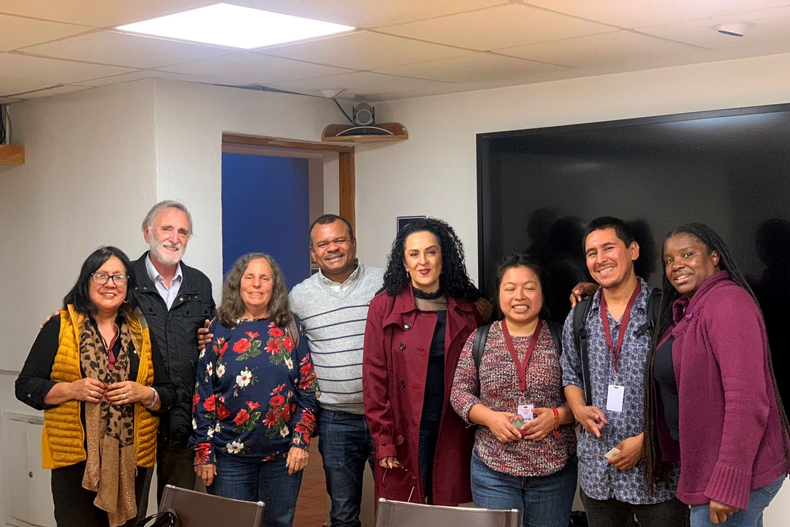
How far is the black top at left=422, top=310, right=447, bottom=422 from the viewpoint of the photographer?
3.74m

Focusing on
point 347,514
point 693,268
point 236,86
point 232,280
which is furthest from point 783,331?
point 236,86

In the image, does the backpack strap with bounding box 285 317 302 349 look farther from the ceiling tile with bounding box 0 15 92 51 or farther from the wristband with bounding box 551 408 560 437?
the ceiling tile with bounding box 0 15 92 51

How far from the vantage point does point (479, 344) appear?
11.7 feet

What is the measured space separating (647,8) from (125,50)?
82.0 inches

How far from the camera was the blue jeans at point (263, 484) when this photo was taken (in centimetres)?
369

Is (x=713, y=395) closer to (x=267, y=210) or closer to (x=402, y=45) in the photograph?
(x=402, y=45)

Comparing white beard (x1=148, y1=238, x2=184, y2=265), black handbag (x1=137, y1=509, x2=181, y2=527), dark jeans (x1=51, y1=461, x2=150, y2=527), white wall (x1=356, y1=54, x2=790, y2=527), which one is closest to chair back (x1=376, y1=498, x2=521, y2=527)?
black handbag (x1=137, y1=509, x2=181, y2=527)

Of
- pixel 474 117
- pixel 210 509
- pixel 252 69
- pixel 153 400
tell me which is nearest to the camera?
pixel 210 509

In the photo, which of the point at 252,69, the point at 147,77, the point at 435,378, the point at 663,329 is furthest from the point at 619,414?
the point at 147,77

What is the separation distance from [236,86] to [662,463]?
3.03 m

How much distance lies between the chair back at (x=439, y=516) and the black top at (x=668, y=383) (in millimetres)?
763

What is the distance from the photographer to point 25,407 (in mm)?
5414

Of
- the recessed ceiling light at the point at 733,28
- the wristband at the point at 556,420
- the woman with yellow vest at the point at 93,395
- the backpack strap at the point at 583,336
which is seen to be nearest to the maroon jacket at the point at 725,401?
the backpack strap at the point at 583,336

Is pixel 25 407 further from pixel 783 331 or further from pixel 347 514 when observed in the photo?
pixel 783 331
